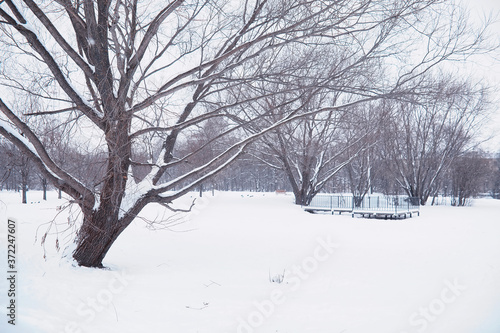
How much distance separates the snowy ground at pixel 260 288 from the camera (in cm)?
389

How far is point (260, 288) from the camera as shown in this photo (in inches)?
213

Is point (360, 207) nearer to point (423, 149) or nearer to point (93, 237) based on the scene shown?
point (423, 149)

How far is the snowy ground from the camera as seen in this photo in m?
3.89

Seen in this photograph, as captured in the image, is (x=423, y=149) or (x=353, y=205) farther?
(x=423, y=149)

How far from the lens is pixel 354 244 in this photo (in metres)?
9.75

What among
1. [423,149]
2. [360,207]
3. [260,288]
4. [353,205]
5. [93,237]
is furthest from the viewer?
[423,149]

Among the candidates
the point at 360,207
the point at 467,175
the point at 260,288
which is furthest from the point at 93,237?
the point at 467,175

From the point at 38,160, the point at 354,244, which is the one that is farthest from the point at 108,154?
the point at 354,244

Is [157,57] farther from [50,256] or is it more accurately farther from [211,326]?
[211,326]

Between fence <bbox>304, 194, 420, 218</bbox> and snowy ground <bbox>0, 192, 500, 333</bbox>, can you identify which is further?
fence <bbox>304, 194, 420, 218</bbox>

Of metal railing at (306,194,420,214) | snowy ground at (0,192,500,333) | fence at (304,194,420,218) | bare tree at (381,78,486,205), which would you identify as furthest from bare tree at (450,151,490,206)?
snowy ground at (0,192,500,333)

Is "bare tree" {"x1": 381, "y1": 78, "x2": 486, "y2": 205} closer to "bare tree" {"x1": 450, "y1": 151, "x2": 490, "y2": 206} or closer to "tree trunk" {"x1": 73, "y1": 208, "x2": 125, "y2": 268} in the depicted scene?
"bare tree" {"x1": 450, "y1": 151, "x2": 490, "y2": 206}

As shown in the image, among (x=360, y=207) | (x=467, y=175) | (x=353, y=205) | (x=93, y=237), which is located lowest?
(x=360, y=207)

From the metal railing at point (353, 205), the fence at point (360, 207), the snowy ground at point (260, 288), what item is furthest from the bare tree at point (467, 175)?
the snowy ground at point (260, 288)
